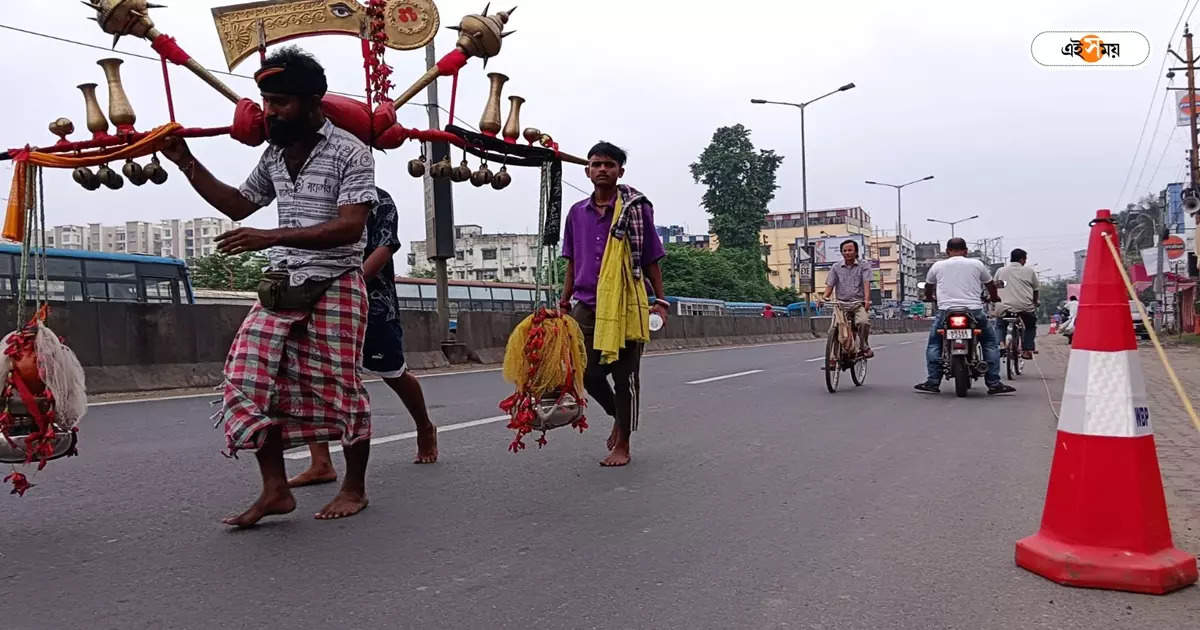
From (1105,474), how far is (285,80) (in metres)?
3.08

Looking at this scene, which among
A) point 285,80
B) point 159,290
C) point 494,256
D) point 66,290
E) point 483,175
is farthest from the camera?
point 494,256

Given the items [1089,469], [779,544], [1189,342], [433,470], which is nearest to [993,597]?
[1089,469]

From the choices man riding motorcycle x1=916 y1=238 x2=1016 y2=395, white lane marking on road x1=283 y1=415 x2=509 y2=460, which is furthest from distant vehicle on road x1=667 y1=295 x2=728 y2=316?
white lane marking on road x1=283 y1=415 x2=509 y2=460

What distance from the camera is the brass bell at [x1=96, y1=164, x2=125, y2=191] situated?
381cm

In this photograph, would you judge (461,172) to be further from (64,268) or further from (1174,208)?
(1174,208)

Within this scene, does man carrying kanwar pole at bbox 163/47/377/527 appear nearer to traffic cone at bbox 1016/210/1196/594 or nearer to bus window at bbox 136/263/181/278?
traffic cone at bbox 1016/210/1196/594

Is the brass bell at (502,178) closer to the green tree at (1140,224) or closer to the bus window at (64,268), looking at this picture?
the bus window at (64,268)

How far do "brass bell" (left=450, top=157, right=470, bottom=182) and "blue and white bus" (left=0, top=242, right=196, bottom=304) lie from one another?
16.1 meters

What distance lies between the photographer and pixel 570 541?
3.54 metres

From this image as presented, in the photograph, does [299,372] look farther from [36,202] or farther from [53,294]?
A: [53,294]

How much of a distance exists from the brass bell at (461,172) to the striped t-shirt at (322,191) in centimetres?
155

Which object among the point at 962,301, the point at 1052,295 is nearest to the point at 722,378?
the point at 962,301

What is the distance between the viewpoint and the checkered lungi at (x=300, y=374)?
3.46 meters

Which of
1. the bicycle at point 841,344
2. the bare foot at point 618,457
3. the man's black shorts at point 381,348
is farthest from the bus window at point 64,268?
the bare foot at point 618,457
